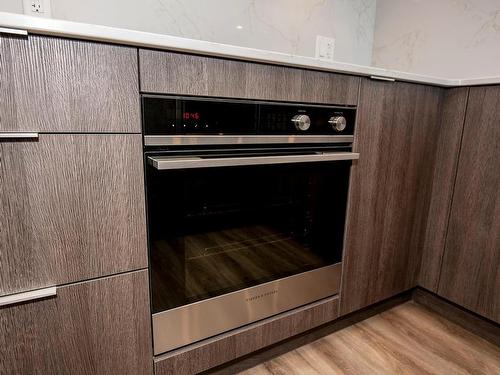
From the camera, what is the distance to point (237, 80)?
A: 0.91 m

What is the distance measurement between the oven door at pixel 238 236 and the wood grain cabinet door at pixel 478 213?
593 millimetres

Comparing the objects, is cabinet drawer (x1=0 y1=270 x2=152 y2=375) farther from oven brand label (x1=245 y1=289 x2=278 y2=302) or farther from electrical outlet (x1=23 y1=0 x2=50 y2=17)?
electrical outlet (x1=23 y1=0 x2=50 y2=17)

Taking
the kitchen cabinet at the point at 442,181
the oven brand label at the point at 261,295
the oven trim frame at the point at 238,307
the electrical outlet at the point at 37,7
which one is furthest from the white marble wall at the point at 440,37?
the electrical outlet at the point at 37,7

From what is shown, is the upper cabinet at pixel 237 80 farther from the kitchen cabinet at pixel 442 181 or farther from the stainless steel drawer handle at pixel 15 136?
the kitchen cabinet at pixel 442 181

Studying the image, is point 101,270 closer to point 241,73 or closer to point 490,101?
point 241,73

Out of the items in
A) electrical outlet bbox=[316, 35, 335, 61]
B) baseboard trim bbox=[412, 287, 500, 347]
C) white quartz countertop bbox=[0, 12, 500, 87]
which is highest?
electrical outlet bbox=[316, 35, 335, 61]

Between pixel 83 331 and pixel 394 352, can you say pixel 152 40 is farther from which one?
pixel 394 352

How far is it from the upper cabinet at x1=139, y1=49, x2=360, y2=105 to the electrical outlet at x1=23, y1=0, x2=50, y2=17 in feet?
2.11

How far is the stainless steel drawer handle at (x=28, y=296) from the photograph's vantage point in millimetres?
718

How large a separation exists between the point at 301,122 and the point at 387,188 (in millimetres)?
548

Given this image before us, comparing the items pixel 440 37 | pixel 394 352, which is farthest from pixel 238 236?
pixel 440 37

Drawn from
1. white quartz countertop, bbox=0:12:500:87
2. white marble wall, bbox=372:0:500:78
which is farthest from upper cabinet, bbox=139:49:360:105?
white marble wall, bbox=372:0:500:78

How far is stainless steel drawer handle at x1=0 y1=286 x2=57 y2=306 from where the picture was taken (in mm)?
718

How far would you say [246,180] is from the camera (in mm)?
986
